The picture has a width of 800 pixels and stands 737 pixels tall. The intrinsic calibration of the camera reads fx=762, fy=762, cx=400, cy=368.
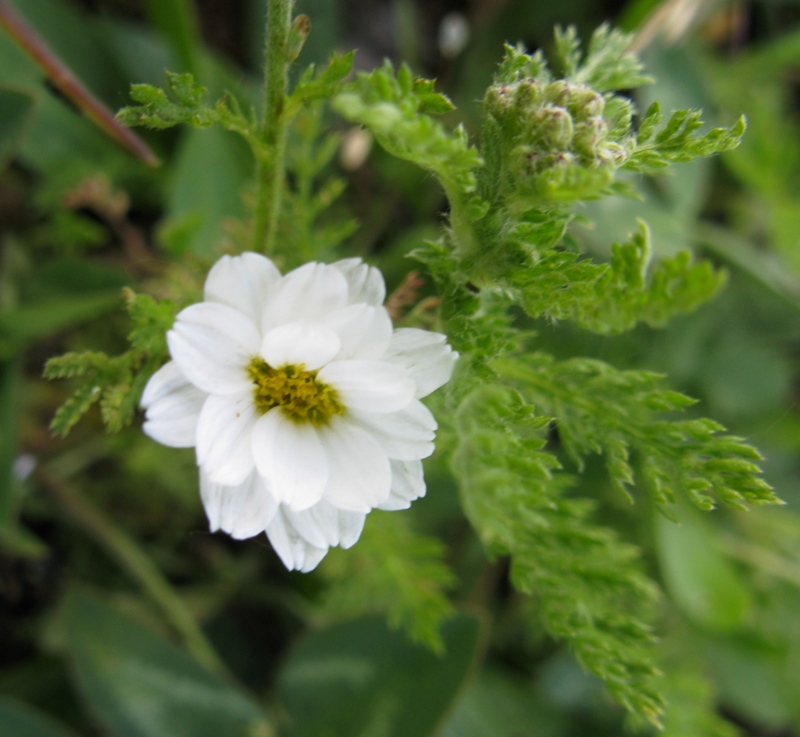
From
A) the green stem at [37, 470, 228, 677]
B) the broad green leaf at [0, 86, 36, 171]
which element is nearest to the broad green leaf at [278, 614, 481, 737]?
the green stem at [37, 470, 228, 677]

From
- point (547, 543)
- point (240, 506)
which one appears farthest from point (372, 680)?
point (240, 506)

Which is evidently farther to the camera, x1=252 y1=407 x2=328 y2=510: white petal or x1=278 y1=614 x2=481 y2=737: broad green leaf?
x1=278 y1=614 x2=481 y2=737: broad green leaf

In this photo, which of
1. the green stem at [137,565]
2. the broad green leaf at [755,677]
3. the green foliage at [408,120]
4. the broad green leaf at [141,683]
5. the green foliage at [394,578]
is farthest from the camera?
the broad green leaf at [755,677]

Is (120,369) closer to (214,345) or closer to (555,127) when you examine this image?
(214,345)

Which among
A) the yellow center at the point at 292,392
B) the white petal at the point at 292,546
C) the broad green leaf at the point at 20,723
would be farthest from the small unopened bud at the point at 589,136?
the broad green leaf at the point at 20,723

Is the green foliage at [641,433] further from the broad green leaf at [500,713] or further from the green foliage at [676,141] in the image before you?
the broad green leaf at [500,713]

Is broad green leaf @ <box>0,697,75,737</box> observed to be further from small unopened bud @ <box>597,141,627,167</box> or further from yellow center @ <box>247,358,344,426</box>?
small unopened bud @ <box>597,141,627,167</box>

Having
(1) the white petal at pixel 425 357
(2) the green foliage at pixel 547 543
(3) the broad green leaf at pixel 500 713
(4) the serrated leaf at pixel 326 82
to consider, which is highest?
(4) the serrated leaf at pixel 326 82
